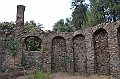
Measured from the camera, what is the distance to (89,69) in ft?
35.5

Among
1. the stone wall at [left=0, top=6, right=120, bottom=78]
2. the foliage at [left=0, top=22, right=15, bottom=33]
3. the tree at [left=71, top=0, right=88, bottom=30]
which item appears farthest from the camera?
the tree at [left=71, top=0, right=88, bottom=30]

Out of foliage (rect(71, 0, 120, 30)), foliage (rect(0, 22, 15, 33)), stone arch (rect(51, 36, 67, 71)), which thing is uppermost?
foliage (rect(71, 0, 120, 30))

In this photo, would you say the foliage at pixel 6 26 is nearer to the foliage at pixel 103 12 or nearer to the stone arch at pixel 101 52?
the foliage at pixel 103 12

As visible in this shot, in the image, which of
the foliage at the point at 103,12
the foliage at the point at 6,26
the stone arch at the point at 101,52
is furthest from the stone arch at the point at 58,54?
the foliage at the point at 6,26

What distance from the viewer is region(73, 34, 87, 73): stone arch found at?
11562 millimetres

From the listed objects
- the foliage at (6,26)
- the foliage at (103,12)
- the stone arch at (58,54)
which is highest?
the foliage at (103,12)

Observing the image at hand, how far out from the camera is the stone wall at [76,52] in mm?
9951

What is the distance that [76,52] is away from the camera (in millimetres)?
12203

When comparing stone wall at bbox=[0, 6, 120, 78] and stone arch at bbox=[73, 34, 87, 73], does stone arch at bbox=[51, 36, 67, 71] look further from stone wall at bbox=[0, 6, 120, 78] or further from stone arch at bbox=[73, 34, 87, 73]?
stone arch at bbox=[73, 34, 87, 73]

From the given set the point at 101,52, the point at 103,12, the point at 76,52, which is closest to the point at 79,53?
the point at 76,52

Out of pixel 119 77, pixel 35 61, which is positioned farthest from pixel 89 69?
pixel 35 61

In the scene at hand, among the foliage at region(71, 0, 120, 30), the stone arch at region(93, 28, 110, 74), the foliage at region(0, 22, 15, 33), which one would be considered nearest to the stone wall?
the stone arch at region(93, 28, 110, 74)

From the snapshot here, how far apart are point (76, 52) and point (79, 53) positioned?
301mm

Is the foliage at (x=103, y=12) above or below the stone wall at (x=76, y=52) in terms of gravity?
above
